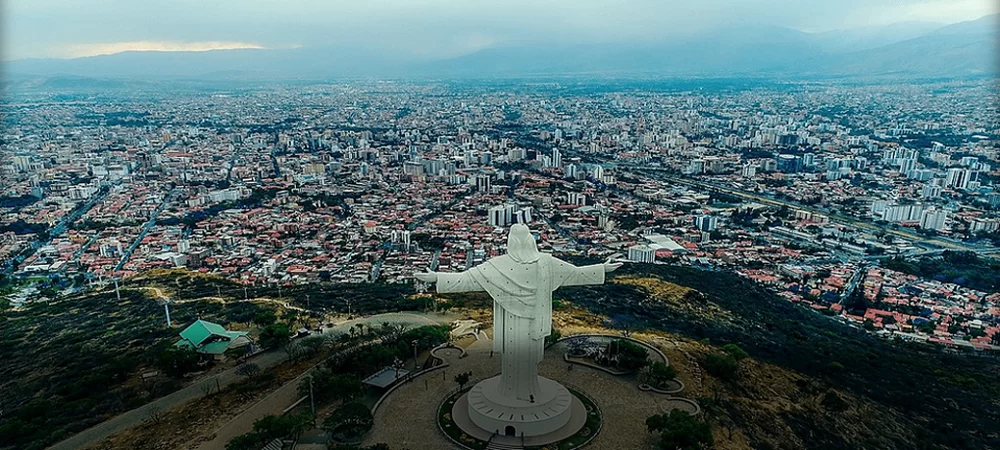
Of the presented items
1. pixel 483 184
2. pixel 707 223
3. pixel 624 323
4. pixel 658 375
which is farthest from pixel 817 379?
pixel 483 184

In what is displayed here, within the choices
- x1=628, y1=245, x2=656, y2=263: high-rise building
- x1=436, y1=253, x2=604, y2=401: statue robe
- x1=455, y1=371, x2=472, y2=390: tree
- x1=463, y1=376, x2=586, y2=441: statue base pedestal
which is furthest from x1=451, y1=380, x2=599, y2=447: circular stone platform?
x1=628, y1=245, x2=656, y2=263: high-rise building

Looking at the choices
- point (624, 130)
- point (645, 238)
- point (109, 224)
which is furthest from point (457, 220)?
point (624, 130)

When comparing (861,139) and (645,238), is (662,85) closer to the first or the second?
(861,139)

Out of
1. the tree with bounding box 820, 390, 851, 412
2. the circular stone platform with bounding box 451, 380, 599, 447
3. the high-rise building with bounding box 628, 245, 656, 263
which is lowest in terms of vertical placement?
the high-rise building with bounding box 628, 245, 656, 263

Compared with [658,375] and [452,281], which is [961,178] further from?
[452,281]

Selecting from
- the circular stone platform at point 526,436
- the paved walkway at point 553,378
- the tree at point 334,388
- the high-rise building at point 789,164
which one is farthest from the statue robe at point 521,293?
the high-rise building at point 789,164

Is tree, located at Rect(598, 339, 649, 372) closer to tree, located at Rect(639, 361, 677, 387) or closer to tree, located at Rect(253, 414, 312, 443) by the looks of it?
tree, located at Rect(639, 361, 677, 387)
